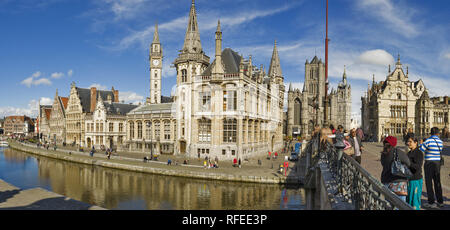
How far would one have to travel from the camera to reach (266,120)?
159 ft

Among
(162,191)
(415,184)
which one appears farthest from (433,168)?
(162,191)

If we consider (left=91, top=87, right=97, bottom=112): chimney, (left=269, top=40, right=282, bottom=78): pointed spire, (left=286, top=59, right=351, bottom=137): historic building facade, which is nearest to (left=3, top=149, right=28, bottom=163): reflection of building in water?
(left=91, top=87, right=97, bottom=112): chimney

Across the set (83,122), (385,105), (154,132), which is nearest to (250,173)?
(154,132)

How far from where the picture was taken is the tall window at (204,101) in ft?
131

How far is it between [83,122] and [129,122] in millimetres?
18260

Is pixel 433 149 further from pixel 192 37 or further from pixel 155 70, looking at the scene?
pixel 155 70

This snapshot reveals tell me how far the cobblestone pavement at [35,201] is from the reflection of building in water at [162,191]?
29.1 feet

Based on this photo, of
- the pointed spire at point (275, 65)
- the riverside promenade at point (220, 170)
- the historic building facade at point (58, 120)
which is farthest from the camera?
the historic building facade at point (58, 120)

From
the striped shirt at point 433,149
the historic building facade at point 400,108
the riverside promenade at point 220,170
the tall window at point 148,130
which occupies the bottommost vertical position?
the riverside promenade at point 220,170

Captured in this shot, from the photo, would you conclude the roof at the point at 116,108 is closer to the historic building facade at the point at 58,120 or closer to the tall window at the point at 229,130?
the historic building facade at the point at 58,120

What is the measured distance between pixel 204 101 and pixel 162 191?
17398 millimetres

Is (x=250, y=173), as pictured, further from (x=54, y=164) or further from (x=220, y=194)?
(x=54, y=164)

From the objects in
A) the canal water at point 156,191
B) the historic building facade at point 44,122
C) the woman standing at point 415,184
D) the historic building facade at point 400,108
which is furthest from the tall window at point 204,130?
the historic building facade at point 44,122

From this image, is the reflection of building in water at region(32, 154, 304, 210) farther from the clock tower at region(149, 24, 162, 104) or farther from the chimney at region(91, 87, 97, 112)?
the chimney at region(91, 87, 97, 112)
